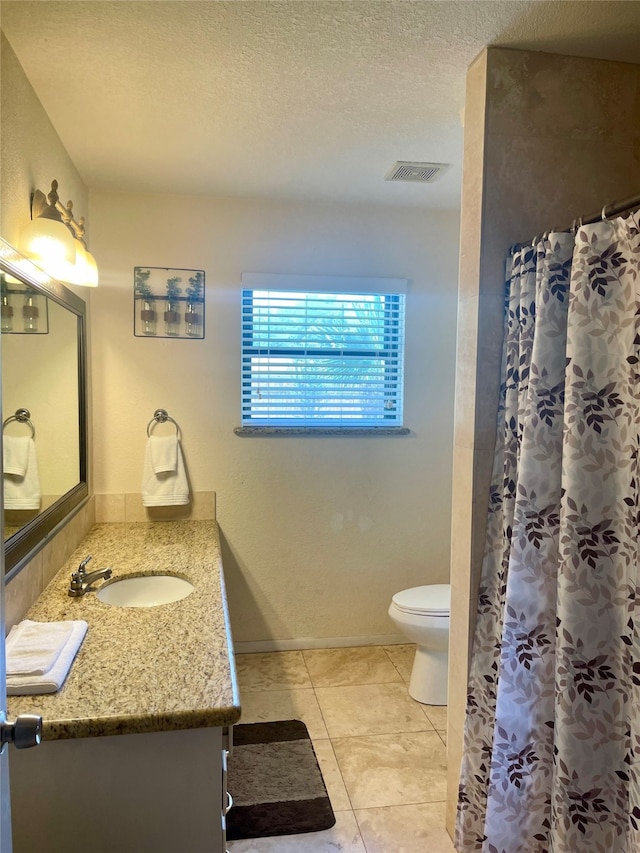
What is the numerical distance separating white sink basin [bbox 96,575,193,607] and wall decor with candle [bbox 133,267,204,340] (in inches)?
48.5

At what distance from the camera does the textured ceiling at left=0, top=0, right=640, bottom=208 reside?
4.80 ft

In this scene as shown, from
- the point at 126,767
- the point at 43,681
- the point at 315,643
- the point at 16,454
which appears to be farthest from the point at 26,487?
the point at 315,643

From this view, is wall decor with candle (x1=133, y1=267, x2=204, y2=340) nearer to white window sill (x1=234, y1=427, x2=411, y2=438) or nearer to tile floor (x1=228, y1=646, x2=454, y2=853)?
white window sill (x1=234, y1=427, x2=411, y2=438)

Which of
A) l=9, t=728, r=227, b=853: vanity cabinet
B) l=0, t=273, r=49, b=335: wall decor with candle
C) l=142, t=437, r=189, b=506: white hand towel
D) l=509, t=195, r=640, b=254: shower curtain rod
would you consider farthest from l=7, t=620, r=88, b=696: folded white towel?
l=509, t=195, r=640, b=254: shower curtain rod

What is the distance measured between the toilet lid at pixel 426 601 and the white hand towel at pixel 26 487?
160cm

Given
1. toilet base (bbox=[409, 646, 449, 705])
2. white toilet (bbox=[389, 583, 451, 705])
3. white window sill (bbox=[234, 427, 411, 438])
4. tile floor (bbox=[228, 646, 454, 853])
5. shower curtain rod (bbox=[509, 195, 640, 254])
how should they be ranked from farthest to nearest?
white window sill (bbox=[234, 427, 411, 438])
toilet base (bbox=[409, 646, 449, 705])
white toilet (bbox=[389, 583, 451, 705])
tile floor (bbox=[228, 646, 454, 853])
shower curtain rod (bbox=[509, 195, 640, 254])

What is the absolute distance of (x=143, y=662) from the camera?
145 centimetres

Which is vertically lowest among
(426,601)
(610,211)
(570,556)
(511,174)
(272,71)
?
(426,601)

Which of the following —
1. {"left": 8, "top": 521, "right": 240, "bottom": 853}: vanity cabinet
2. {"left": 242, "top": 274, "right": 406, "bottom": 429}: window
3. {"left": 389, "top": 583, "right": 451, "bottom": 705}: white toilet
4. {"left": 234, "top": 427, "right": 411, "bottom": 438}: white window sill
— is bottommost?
{"left": 389, "top": 583, "right": 451, "bottom": 705}: white toilet

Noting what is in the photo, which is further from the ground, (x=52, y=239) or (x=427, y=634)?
(x=52, y=239)

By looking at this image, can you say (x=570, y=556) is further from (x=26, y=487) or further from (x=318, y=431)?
(x=318, y=431)

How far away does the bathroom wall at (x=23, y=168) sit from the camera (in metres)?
1.59

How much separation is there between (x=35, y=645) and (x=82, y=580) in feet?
1.57

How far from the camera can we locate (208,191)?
275 cm
